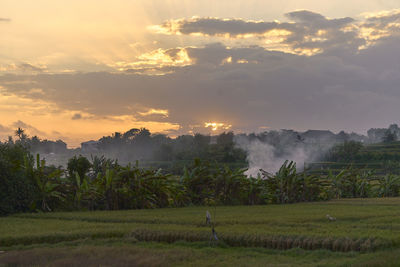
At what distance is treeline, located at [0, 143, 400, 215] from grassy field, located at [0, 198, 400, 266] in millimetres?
3976

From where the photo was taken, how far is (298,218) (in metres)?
12.5

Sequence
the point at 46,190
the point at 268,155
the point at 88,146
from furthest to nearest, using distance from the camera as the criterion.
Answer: the point at 88,146, the point at 268,155, the point at 46,190

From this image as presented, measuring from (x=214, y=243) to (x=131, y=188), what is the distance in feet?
29.0

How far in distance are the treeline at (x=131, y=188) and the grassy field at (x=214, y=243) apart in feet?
13.0

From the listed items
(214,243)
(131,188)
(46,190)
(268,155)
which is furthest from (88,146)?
(214,243)

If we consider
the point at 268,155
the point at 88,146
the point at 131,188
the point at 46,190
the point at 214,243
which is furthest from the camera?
the point at 88,146

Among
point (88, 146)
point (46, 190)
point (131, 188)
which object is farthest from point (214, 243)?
point (88, 146)

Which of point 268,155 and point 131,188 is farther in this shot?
point 268,155

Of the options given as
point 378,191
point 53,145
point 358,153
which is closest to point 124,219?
point 378,191

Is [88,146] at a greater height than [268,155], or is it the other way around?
[88,146]

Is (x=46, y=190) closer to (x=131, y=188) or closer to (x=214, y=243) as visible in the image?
(x=131, y=188)

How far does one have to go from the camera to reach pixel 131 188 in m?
18.0

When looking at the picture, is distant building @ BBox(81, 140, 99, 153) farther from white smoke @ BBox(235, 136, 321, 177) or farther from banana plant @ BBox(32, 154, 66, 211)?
banana plant @ BBox(32, 154, 66, 211)

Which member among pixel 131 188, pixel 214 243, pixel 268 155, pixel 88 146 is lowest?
pixel 214 243
